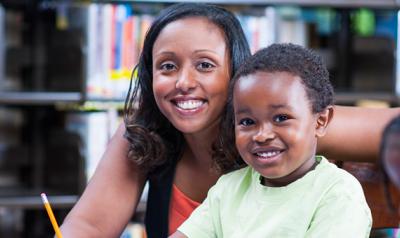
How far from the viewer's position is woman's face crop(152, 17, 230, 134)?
3.87 ft

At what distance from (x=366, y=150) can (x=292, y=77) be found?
276mm

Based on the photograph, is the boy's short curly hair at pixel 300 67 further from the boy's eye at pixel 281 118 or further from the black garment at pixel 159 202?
the black garment at pixel 159 202

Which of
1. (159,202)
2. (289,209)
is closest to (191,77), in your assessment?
(159,202)

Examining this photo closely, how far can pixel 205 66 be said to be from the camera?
119 cm

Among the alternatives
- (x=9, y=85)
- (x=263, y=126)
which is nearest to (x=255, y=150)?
(x=263, y=126)

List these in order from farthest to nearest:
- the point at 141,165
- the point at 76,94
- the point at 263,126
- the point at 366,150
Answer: the point at 76,94 < the point at 141,165 < the point at 366,150 < the point at 263,126

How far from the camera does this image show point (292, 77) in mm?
881

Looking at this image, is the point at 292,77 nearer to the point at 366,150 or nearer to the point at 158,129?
the point at 366,150

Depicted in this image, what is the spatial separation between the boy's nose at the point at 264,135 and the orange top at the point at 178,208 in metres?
0.47

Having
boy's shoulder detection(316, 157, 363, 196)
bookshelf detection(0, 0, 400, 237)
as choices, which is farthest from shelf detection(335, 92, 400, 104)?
boy's shoulder detection(316, 157, 363, 196)

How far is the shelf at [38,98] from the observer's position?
9.00 ft

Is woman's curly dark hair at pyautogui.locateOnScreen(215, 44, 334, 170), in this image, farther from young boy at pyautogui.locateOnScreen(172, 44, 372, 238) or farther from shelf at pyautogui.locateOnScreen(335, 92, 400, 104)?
shelf at pyautogui.locateOnScreen(335, 92, 400, 104)

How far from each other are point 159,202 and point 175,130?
135mm

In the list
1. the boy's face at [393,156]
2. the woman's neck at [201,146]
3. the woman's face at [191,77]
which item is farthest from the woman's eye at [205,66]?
the boy's face at [393,156]
